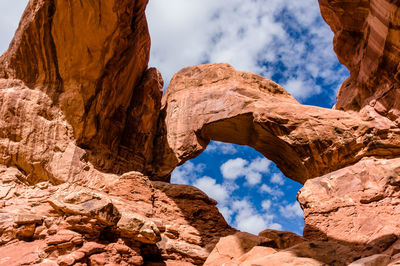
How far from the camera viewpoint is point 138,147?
53.1ft

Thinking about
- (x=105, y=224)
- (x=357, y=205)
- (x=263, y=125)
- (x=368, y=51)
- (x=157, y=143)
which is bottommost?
(x=105, y=224)

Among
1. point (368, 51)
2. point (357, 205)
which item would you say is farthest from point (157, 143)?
point (368, 51)

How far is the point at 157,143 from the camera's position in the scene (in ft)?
56.0

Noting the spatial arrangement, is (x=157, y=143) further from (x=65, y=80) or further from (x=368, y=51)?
(x=368, y=51)

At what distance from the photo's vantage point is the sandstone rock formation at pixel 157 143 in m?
8.37

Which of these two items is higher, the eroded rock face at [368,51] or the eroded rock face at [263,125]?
the eroded rock face at [368,51]

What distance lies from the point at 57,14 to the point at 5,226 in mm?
8101

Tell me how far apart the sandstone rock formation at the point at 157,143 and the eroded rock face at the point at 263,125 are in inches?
2.6

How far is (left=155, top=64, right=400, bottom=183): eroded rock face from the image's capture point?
1325 cm

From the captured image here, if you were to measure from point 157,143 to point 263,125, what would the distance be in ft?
18.9

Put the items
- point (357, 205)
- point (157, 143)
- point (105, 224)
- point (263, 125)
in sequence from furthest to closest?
point (157, 143), point (263, 125), point (357, 205), point (105, 224)

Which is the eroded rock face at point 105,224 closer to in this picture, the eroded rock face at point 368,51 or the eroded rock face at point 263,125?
the eroded rock face at point 263,125

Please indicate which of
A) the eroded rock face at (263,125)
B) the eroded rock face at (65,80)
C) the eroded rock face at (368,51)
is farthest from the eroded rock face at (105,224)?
the eroded rock face at (368,51)

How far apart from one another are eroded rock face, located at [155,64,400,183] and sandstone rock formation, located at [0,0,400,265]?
0.22 ft
